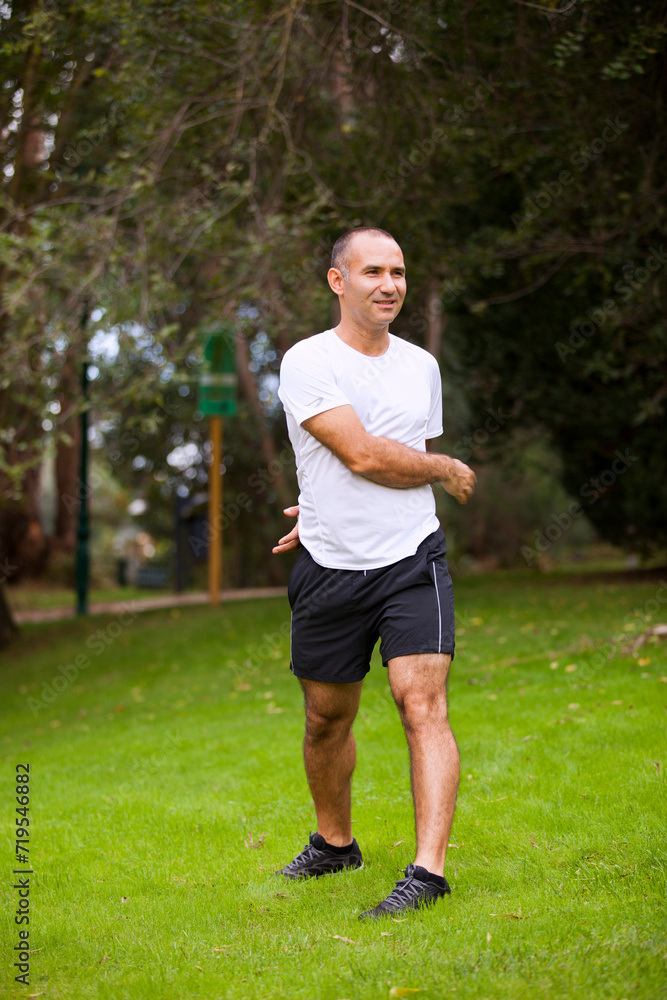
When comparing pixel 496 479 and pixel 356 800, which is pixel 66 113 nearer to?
pixel 356 800

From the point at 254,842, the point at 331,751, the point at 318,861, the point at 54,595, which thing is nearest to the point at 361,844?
the point at 318,861

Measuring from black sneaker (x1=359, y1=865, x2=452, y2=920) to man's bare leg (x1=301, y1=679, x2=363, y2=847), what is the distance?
570 mm

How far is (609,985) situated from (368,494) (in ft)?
5.30

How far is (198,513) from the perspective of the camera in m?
20.8

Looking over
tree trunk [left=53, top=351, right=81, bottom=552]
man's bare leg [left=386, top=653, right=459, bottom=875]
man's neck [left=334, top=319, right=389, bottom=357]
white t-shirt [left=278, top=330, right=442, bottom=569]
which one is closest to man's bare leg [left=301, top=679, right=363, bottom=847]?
man's bare leg [left=386, top=653, right=459, bottom=875]

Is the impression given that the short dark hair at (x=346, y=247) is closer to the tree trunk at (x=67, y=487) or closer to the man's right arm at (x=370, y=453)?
the man's right arm at (x=370, y=453)

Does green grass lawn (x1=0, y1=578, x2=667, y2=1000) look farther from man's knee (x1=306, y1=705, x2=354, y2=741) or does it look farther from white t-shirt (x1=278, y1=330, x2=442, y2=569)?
white t-shirt (x1=278, y1=330, x2=442, y2=569)

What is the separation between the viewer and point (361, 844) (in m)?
4.11

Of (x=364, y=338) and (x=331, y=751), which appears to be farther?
(x=331, y=751)

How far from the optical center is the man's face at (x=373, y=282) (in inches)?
136

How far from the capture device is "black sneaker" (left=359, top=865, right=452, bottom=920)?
312 cm

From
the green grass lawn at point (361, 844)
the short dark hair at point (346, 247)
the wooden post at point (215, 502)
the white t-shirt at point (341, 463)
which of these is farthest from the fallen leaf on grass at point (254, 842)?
the wooden post at point (215, 502)

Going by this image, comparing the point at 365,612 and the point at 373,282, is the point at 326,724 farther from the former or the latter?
the point at 373,282

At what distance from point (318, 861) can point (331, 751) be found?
461 mm
